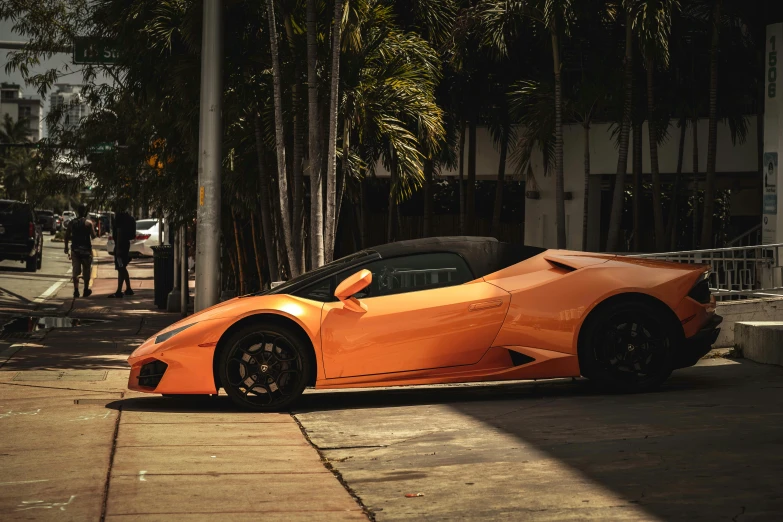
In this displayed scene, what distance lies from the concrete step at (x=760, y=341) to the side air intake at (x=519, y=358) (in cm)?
291

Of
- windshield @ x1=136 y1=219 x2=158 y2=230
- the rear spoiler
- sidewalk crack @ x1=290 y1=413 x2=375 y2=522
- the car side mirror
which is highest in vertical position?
windshield @ x1=136 y1=219 x2=158 y2=230

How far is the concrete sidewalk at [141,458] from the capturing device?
547 cm

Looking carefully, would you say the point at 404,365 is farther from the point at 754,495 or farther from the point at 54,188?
the point at 54,188

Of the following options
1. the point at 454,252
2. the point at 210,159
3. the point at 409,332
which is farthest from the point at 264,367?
the point at 210,159

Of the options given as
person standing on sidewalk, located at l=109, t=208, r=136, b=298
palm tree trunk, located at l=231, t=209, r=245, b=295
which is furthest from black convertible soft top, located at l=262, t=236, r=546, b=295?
person standing on sidewalk, located at l=109, t=208, r=136, b=298

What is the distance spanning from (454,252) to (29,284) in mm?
20974

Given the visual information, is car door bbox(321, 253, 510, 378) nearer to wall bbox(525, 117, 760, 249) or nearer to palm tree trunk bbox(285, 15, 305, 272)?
palm tree trunk bbox(285, 15, 305, 272)

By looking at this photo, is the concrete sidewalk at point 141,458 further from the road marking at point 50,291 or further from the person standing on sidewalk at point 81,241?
the road marking at point 50,291

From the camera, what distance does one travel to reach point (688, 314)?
349 inches

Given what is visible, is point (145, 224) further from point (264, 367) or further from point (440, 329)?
point (440, 329)

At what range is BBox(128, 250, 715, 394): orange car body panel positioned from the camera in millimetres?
8539

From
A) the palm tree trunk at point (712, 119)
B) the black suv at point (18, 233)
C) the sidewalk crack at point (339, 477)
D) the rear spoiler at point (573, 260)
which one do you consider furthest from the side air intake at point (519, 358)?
the black suv at point (18, 233)

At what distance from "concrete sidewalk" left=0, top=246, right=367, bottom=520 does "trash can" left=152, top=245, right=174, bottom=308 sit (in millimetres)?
8692

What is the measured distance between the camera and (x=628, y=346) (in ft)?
29.0
